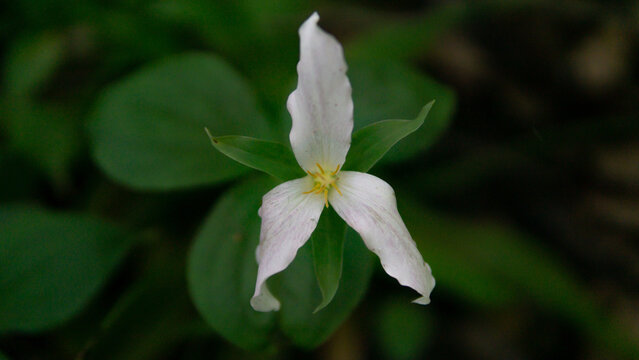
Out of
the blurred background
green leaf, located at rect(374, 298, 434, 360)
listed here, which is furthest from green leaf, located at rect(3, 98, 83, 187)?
green leaf, located at rect(374, 298, 434, 360)

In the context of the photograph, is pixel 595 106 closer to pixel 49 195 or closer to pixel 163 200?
pixel 163 200

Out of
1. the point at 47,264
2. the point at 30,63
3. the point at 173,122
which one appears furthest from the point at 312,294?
the point at 30,63

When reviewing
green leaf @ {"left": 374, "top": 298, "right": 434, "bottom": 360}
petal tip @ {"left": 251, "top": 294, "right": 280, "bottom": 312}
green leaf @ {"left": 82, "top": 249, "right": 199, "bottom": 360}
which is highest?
petal tip @ {"left": 251, "top": 294, "right": 280, "bottom": 312}

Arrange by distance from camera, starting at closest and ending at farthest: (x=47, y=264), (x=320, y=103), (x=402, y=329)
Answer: (x=320, y=103)
(x=47, y=264)
(x=402, y=329)

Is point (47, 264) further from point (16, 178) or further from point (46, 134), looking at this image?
point (46, 134)

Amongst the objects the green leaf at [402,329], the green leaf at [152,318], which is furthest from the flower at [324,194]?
the green leaf at [402,329]

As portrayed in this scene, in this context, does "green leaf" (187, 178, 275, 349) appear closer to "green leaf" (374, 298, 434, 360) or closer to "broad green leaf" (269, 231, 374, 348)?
"broad green leaf" (269, 231, 374, 348)

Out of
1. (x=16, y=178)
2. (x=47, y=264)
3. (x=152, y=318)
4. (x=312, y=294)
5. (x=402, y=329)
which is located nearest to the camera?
(x=312, y=294)
